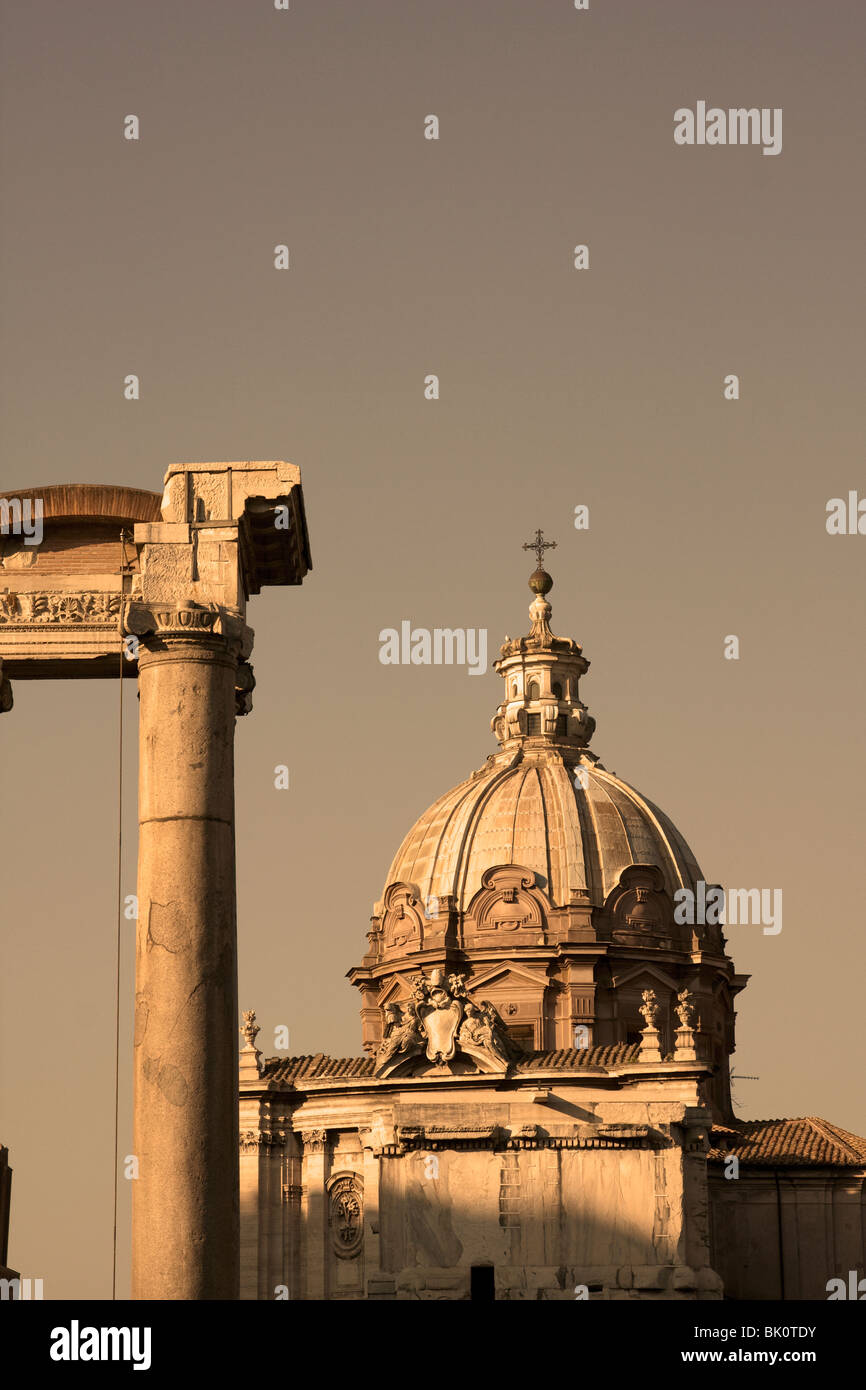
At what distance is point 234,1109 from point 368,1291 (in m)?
43.7

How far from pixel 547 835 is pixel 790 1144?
13.5 meters

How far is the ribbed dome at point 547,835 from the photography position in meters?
83.8

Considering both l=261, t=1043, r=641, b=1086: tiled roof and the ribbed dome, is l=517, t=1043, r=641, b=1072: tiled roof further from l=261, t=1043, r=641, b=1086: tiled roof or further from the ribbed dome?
the ribbed dome

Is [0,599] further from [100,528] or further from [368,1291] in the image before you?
[368,1291]

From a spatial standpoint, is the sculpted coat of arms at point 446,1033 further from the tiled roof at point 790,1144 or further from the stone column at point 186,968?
the stone column at point 186,968

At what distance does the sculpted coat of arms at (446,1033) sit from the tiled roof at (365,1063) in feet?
2.69

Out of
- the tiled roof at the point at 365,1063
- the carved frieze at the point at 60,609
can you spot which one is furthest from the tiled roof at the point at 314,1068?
the carved frieze at the point at 60,609

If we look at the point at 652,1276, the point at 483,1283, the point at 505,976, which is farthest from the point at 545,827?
the point at 483,1283

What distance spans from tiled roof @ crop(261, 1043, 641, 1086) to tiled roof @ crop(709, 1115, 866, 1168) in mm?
7077

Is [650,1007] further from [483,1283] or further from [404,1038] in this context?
[483,1283]

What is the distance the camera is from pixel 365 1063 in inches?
2783
